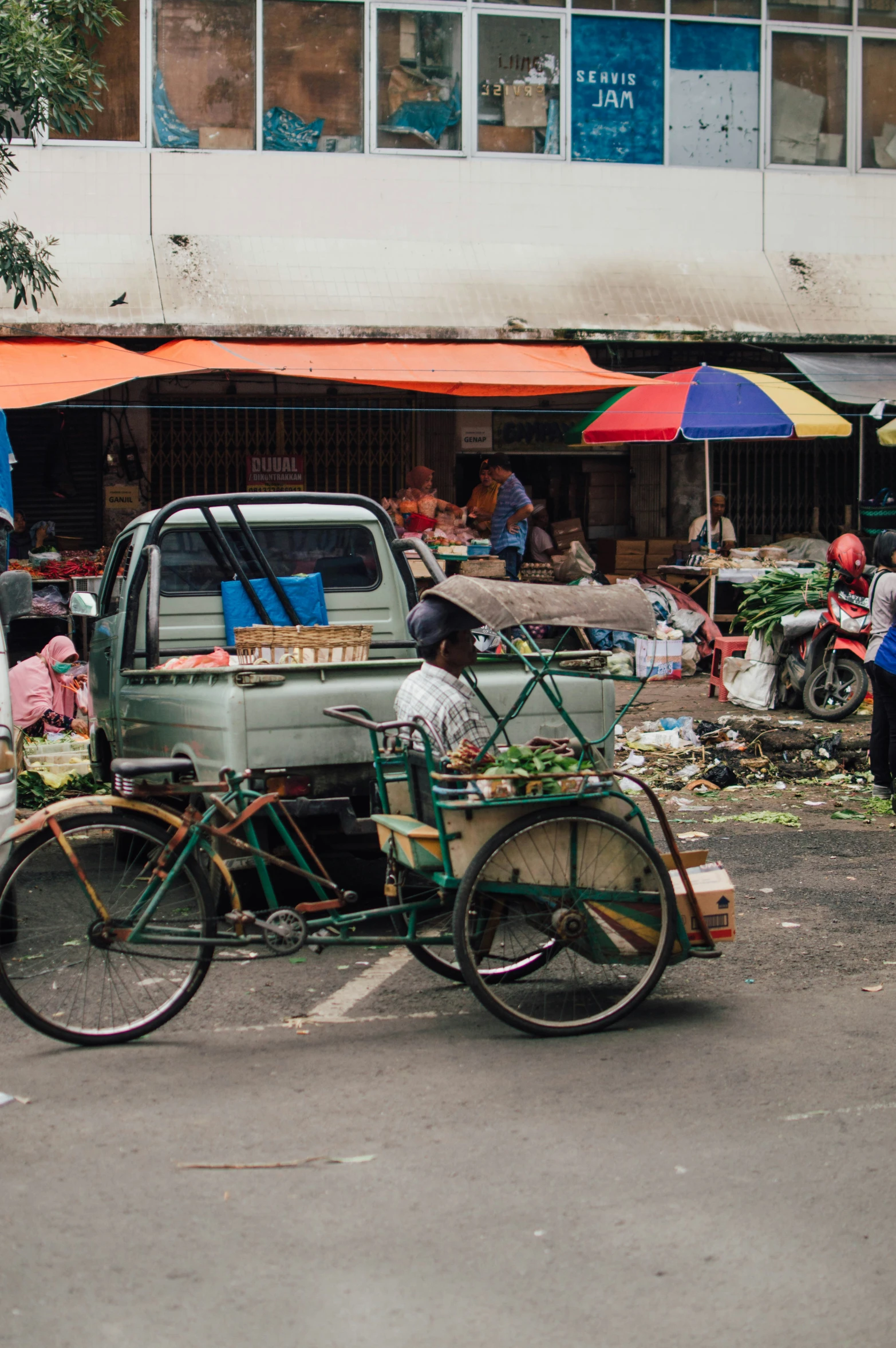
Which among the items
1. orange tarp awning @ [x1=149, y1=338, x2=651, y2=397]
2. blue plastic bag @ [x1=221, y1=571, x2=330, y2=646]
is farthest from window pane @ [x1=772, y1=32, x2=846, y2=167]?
blue plastic bag @ [x1=221, y1=571, x2=330, y2=646]

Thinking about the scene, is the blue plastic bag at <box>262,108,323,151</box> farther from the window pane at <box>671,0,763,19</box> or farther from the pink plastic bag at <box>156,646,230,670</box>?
the pink plastic bag at <box>156,646,230,670</box>

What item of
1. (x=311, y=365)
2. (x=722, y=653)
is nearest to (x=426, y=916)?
(x=722, y=653)

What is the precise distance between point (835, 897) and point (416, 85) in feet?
41.3

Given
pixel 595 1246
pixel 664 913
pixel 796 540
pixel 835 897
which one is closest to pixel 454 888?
pixel 664 913

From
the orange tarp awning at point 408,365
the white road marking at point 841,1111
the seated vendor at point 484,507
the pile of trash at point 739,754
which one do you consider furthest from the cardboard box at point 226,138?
the white road marking at point 841,1111

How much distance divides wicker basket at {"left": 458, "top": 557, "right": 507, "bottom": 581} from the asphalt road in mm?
9391

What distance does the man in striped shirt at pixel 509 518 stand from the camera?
15.4 meters

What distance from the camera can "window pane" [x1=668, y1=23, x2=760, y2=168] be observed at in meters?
17.2

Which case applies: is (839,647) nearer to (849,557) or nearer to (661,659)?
(849,557)

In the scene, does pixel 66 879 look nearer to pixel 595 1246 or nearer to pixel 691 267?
pixel 595 1246

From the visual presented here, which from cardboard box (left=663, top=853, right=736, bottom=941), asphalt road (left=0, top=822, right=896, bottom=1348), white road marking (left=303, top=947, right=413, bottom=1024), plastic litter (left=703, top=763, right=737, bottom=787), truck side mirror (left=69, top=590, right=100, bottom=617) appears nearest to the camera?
asphalt road (left=0, top=822, right=896, bottom=1348)

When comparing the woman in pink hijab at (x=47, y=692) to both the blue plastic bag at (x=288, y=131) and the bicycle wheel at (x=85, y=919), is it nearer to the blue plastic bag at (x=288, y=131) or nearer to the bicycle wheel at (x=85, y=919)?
the bicycle wheel at (x=85, y=919)

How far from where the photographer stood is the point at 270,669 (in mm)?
5965

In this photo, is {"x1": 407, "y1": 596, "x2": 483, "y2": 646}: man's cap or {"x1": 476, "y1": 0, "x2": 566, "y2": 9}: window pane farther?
{"x1": 476, "y1": 0, "x2": 566, "y2": 9}: window pane
